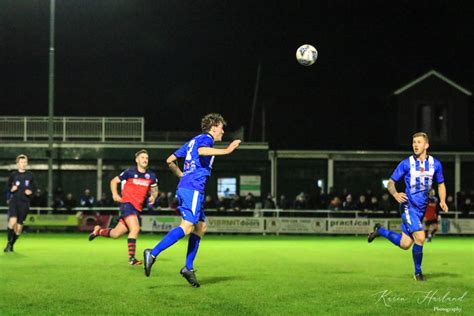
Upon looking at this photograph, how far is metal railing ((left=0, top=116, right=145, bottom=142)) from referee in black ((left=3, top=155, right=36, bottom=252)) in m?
22.0

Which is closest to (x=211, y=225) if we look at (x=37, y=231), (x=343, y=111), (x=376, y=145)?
(x=37, y=231)

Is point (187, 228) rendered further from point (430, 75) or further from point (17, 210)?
point (430, 75)

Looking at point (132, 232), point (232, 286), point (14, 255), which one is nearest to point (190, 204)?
point (232, 286)

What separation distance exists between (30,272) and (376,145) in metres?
30.3

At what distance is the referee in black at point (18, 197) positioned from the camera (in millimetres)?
17047

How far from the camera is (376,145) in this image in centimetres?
4053

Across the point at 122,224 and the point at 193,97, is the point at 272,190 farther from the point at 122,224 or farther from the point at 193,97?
the point at 122,224

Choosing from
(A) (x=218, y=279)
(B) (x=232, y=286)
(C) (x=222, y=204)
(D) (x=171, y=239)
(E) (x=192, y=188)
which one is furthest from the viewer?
(C) (x=222, y=204)

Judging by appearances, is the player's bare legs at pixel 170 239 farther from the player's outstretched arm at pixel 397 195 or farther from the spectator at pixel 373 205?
the spectator at pixel 373 205

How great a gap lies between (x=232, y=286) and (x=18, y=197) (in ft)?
27.6

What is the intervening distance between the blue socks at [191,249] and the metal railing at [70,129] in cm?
2885

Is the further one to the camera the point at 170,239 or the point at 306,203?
the point at 306,203

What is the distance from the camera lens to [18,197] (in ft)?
56.4

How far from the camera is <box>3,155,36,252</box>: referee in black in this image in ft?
55.9
